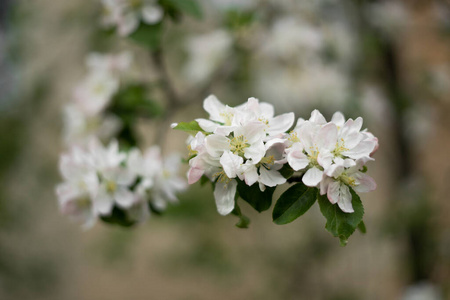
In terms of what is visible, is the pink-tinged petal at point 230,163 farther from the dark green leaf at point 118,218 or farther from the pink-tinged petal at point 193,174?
the dark green leaf at point 118,218

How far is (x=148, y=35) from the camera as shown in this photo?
0.93 m

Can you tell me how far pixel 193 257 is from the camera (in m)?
2.05

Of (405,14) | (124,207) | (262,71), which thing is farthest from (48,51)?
(124,207)

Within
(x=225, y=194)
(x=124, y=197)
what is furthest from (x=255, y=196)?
(x=124, y=197)

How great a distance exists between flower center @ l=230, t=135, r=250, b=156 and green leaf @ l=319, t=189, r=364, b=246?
0.11m

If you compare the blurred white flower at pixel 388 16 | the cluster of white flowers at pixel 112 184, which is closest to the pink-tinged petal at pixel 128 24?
the cluster of white flowers at pixel 112 184

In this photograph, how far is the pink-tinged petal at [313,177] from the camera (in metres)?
0.53

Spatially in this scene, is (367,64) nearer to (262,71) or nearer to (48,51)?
(262,71)

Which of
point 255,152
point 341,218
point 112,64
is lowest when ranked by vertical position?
point 341,218

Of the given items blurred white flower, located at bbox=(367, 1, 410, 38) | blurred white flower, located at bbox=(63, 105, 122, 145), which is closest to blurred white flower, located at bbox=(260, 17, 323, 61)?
blurred white flower, located at bbox=(367, 1, 410, 38)

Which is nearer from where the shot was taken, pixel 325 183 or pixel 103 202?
pixel 325 183

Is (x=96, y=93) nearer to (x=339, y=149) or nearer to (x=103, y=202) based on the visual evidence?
(x=103, y=202)

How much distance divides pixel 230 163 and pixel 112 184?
30cm

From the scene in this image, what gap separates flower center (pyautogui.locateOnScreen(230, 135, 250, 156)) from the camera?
560mm
